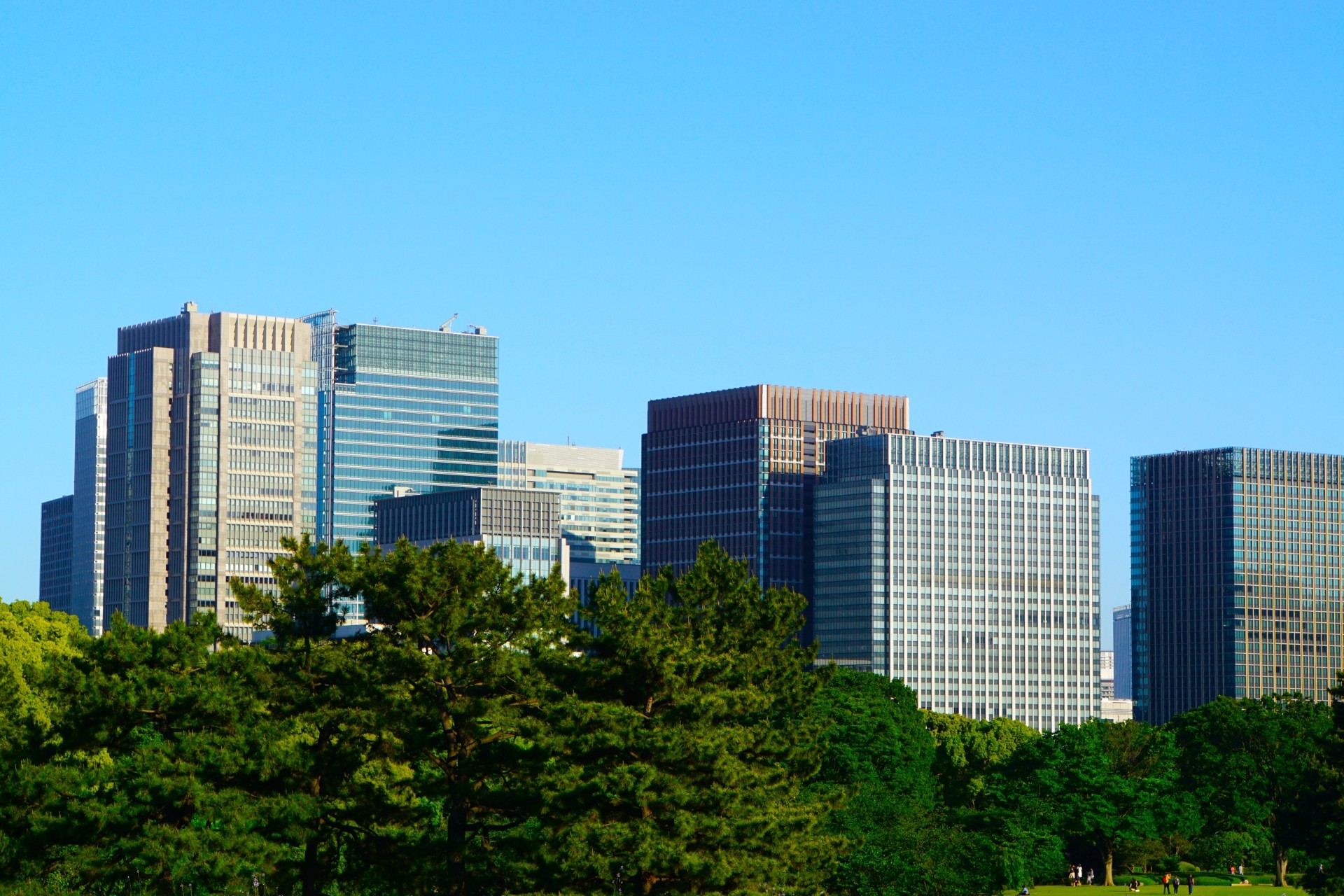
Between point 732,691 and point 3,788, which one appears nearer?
point 3,788

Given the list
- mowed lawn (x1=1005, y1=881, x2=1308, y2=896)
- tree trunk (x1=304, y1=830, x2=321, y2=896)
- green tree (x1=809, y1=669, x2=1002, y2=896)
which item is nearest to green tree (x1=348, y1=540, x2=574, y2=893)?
tree trunk (x1=304, y1=830, x2=321, y2=896)

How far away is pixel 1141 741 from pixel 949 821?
101 feet

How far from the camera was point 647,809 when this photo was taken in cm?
6800

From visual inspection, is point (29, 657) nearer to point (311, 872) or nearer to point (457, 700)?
point (311, 872)

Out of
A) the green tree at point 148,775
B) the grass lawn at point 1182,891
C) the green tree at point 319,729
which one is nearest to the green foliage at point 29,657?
the green tree at point 148,775

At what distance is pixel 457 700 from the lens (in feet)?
231

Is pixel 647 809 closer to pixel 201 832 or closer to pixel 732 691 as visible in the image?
pixel 732 691

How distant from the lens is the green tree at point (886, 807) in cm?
10069

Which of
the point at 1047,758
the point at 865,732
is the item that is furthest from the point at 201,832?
the point at 1047,758

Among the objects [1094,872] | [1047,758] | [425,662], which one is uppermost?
[425,662]

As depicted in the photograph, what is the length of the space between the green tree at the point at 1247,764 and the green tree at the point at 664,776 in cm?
7377

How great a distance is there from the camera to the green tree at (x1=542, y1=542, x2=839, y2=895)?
66.9 metres

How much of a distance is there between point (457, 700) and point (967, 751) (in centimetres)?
9879

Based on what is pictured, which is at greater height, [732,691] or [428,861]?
[732,691]
